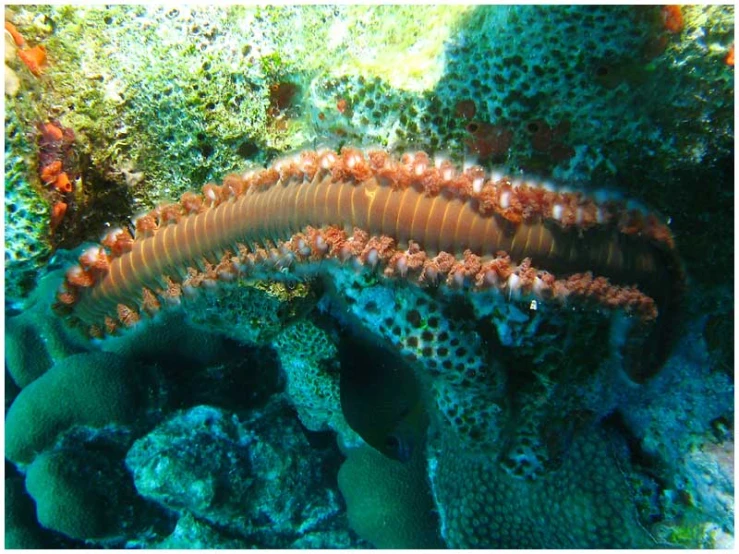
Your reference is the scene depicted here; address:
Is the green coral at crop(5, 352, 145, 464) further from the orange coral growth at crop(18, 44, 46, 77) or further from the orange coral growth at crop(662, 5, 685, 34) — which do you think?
the orange coral growth at crop(662, 5, 685, 34)

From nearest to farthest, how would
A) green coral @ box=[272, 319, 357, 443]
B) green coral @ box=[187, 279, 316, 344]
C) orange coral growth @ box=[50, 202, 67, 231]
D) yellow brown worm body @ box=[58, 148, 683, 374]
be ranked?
yellow brown worm body @ box=[58, 148, 683, 374]
orange coral growth @ box=[50, 202, 67, 231]
green coral @ box=[187, 279, 316, 344]
green coral @ box=[272, 319, 357, 443]

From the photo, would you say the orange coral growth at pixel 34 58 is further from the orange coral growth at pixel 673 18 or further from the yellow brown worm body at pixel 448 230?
the orange coral growth at pixel 673 18

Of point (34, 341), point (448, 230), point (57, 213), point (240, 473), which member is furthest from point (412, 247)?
point (34, 341)

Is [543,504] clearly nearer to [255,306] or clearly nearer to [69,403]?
[255,306]

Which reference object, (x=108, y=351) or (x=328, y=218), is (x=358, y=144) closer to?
(x=328, y=218)

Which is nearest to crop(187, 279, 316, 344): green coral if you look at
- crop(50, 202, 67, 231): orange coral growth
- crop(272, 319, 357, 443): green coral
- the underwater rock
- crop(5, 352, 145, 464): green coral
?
crop(272, 319, 357, 443): green coral

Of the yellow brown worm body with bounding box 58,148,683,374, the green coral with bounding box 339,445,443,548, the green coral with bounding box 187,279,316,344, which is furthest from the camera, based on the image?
the green coral with bounding box 339,445,443,548

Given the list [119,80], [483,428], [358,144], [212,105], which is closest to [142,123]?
[119,80]
